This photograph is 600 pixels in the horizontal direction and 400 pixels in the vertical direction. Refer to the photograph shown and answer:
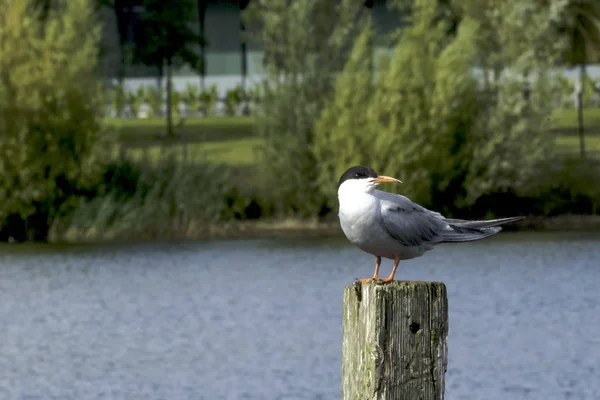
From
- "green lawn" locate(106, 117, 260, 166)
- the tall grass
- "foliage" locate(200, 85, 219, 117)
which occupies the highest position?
"foliage" locate(200, 85, 219, 117)

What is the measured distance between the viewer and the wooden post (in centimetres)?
778

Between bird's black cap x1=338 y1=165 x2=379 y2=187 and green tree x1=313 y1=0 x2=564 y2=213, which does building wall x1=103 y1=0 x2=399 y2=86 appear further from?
bird's black cap x1=338 y1=165 x2=379 y2=187

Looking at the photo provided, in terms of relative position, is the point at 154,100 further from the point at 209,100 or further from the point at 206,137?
the point at 206,137

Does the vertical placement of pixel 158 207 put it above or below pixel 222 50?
below

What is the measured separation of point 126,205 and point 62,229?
1.93 m

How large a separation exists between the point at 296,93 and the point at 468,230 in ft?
114

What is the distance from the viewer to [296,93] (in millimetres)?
43906

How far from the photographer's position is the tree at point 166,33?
56.6 m

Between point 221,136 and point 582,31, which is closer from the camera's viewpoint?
point 582,31

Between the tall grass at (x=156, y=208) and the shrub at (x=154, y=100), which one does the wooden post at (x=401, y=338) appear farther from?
the shrub at (x=154, y=100)

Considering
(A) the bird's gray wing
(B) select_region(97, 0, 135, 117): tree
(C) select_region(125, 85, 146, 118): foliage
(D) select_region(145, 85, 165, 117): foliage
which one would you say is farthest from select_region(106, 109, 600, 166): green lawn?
(A) the bird's gray wing

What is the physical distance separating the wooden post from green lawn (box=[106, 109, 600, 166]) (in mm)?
44522

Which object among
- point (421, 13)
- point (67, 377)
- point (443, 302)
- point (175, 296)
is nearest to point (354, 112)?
point (421, 13)

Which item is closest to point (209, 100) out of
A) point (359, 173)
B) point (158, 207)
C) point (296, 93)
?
point (296, 93)
